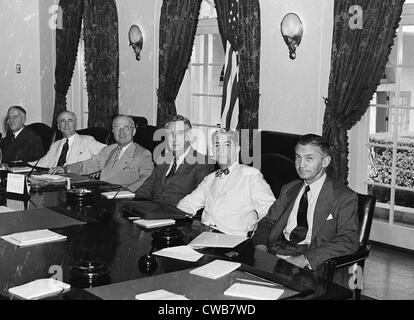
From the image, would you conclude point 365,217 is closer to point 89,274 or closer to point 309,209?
point 309,209

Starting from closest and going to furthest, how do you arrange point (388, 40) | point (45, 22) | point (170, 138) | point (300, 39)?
point (170, 138) → point (388, 40) → point (300, 39) → point (45, 22)

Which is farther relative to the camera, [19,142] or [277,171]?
[19,142]

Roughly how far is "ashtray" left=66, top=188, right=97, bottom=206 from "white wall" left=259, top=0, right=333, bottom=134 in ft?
8.76

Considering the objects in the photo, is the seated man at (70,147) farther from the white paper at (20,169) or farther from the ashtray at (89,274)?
the ashtray at (89,274)

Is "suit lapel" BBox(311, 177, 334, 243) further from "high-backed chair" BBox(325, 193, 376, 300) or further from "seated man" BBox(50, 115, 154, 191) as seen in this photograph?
"seated man" BBox(50, 115, 154, 191)

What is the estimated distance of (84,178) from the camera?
4809 mm

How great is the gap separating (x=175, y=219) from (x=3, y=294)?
4.22 ft

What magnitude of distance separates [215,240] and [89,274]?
2.41ft

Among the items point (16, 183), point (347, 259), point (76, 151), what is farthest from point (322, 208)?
point (76, 151)

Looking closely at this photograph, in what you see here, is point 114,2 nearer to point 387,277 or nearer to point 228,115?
point 228,115

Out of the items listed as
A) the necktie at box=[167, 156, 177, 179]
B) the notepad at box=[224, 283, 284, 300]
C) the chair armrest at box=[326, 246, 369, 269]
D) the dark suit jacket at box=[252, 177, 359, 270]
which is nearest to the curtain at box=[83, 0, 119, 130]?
the necktie at box=[167, 156, 177, 179]

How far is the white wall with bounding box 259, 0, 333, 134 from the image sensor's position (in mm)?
5844

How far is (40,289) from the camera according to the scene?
226cm

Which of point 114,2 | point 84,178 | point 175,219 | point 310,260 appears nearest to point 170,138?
point 84,178
